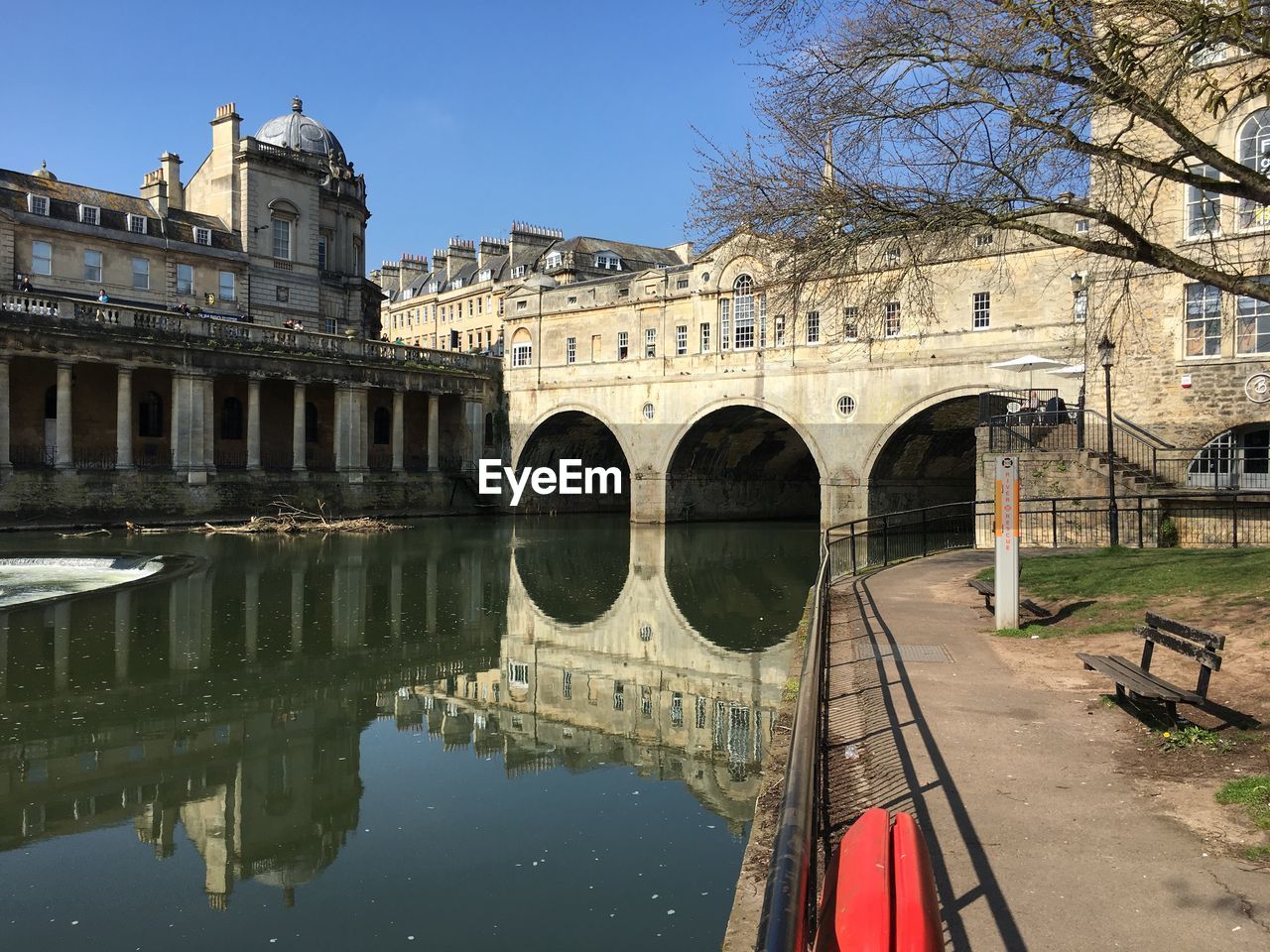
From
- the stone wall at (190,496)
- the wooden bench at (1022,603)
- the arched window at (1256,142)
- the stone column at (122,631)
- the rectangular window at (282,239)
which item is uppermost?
the rectangular window at (282,239)

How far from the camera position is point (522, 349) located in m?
41.1

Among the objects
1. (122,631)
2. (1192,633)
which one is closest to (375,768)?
(1192,633)

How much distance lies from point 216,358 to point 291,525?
7.13m

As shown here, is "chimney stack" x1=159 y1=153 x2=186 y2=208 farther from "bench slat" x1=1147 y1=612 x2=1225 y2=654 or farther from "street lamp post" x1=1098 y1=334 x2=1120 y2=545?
"bench slat" x1=1147 y1=612 x2=1225 y2=654

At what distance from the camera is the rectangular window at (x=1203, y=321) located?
19.5 m

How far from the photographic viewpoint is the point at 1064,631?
397 inches

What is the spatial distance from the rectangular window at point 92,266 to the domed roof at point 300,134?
14104mm

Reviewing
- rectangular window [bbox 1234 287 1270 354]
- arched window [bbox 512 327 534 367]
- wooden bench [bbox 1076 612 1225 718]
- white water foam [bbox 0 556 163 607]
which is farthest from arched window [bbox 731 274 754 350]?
wooden bench [bbox 1076 612 1225 718]

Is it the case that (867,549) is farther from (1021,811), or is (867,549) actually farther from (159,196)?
(159,196)

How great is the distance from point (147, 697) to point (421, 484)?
29328 millimetres

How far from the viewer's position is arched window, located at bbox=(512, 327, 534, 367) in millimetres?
40625

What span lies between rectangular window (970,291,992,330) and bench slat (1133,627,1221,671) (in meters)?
21.5

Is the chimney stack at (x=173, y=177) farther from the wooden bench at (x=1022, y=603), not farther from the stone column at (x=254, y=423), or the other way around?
the wooden bench at (x=1022, y=603)

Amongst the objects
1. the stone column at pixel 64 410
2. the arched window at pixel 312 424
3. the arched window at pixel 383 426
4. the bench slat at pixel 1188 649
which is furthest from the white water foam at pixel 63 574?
the arched window at pixel 383 426
